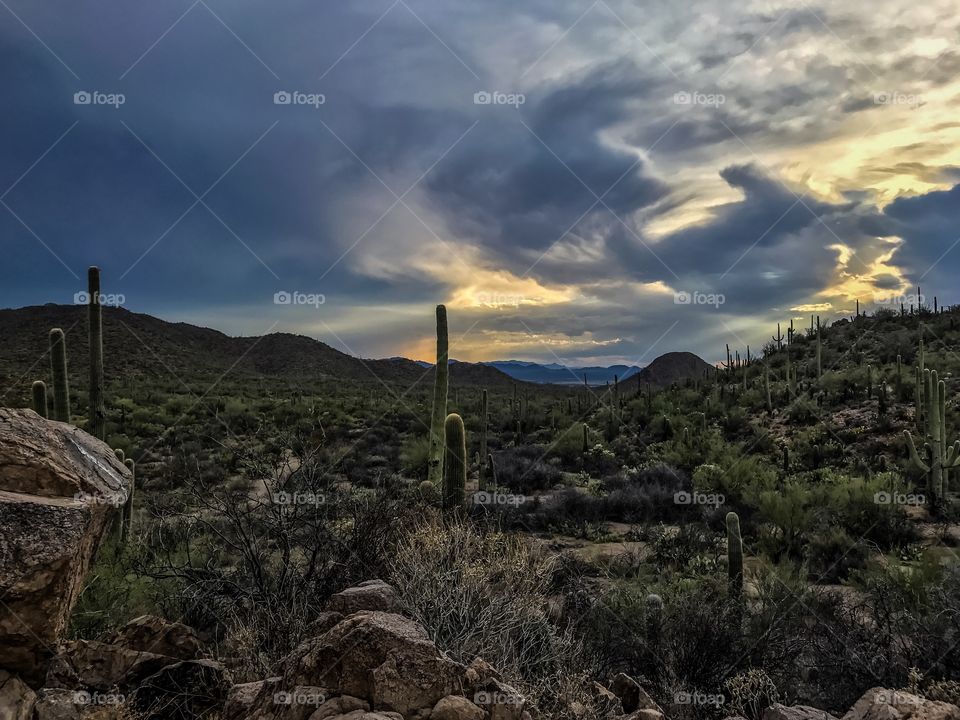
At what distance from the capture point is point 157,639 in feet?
16.0

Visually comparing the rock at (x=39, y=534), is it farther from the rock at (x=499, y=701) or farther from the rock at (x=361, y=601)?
the rock at (x=499, y=701)

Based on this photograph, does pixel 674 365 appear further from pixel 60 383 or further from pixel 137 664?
pixel 137 664

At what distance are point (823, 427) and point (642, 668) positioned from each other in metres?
18.9

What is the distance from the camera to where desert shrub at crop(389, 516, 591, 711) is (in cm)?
495

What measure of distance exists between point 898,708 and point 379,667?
11.6ft

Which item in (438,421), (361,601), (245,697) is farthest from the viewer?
(438,421)

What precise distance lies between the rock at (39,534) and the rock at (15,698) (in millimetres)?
74

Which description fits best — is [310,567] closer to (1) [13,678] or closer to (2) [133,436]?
(1) [13,678]

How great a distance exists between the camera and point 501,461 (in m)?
20.9

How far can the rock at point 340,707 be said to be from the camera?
11.5 feet

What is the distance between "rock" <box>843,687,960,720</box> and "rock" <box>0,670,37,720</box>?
560 centimetres

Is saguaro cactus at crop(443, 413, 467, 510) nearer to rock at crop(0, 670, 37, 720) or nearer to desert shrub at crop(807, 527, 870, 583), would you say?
desert shrub at crop(807, 527, 870, 583)

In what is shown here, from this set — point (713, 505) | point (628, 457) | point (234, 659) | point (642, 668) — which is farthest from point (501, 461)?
point (234, 659)

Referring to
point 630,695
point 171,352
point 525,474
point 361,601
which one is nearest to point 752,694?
point 630,695
